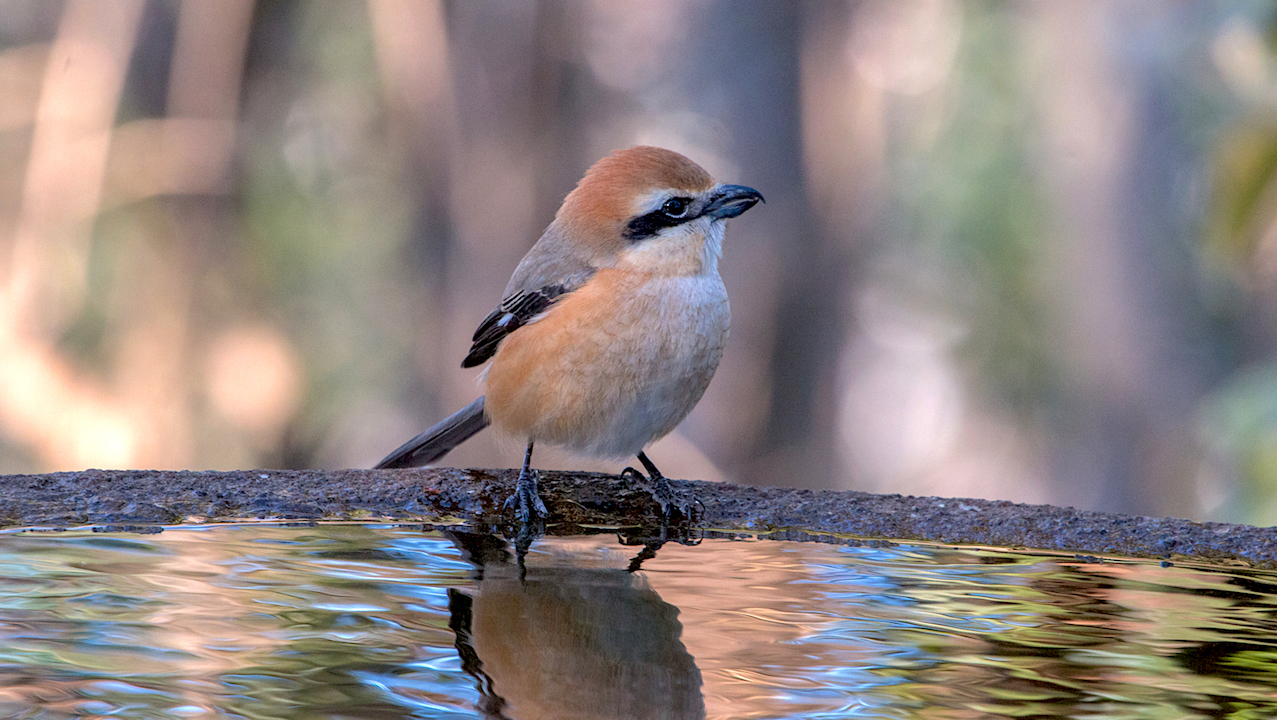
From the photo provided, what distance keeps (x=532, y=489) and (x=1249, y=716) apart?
2206 mm

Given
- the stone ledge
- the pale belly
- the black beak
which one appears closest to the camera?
the stone ledge

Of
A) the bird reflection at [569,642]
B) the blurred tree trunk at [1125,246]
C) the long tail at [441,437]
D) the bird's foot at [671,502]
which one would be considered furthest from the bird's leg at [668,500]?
the blurred tree trunk at [1125,246]

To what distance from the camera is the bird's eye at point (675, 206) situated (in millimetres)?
4414

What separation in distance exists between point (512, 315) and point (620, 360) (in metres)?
0.70

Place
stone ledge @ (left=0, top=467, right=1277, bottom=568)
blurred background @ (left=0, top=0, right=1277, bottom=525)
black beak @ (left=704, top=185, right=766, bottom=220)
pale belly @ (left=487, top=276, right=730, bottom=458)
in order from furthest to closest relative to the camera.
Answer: blurred background @ (left=0, top=0, right=1277, bottom=525)
black beak @ (left=704, top=185, right=766, bottom=220)
pale belly @ (left=487, top=276, right=730, bottom=458)
stone ledge @ (left=0, top=467, right=1277, bottom=568)

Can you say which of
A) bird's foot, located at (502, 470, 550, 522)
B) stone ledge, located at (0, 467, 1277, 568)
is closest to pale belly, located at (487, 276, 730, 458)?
stone ledge, located at (0, 467, 1277, 568)

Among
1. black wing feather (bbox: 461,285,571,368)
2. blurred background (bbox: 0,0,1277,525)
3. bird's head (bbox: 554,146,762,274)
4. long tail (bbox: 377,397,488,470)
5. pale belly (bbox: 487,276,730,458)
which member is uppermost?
blurred background (bbox: 0,0,1277,525)

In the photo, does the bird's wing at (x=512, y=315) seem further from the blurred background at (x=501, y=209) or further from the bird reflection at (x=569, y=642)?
the blurred background at (x=501, y=209)

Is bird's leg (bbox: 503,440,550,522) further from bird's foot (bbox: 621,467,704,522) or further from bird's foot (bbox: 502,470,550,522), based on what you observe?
bird's foot (bbox: 621,467,704,522)

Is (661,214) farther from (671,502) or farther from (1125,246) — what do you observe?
(1125,246)

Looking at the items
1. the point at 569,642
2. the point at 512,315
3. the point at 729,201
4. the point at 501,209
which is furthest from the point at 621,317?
the point at 501,209

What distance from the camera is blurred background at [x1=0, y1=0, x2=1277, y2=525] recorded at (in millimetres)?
9195

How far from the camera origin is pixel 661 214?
4.43 meters

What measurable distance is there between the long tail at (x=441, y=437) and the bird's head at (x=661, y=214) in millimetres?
885
